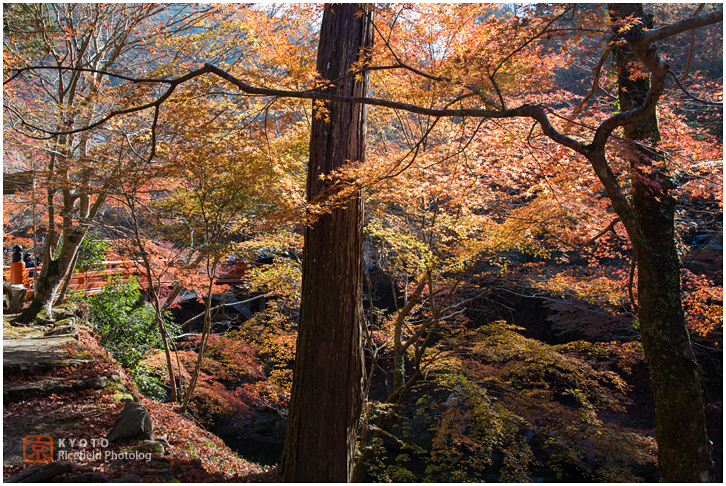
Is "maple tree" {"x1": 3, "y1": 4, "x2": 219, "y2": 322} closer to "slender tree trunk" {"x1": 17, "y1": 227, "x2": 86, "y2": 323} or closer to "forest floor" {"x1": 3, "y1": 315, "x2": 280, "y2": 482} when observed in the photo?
"slender tree trunk" {"x1": 17, "y1": 227, "x2": 86, "y2": 323}

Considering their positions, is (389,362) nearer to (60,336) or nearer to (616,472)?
(616,472)

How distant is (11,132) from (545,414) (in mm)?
9259

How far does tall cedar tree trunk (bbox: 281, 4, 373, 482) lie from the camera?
3303 millimetres

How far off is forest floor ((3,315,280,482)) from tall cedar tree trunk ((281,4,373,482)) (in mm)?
529

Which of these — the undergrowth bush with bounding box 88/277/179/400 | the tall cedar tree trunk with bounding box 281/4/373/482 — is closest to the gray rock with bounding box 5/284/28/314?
the undergrowth bush with bounding box 88/277/179/400

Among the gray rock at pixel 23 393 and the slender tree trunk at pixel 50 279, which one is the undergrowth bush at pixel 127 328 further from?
the gray rock at pixel 23 393

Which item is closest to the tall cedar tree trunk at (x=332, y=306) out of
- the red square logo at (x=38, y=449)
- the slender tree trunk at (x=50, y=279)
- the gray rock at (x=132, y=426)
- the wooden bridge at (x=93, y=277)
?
the gray rock at (x=132, y=426)

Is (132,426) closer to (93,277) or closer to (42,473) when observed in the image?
(42,473)

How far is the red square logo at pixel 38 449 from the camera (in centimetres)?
272

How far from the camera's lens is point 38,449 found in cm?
282

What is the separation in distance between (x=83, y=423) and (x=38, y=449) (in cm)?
54

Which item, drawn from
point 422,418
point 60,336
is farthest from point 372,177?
point 422,418

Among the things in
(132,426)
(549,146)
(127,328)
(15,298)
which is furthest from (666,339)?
(15,298)

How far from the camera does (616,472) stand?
538 centimetres
